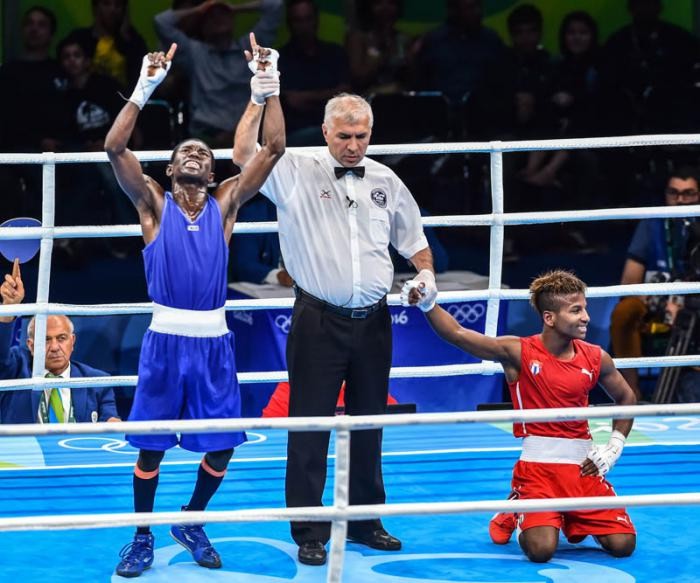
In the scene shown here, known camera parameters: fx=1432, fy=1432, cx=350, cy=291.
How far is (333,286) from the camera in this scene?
186 inches

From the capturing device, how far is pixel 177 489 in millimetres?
5312

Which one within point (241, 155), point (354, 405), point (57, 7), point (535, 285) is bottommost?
point (354, 405)

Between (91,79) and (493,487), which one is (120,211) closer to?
(91,79)

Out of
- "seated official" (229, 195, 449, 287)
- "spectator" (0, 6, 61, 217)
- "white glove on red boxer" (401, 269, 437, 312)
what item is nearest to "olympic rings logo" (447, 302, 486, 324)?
"seated official" (229, 195, 449, 287)

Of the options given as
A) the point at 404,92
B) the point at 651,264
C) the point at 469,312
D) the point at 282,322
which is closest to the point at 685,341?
the point at 651,264

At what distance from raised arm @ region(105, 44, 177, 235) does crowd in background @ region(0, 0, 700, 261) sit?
3916mm

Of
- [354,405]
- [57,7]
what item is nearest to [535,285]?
[354,405]


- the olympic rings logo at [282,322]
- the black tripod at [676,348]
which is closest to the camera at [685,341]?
the black tripod at [676,348]

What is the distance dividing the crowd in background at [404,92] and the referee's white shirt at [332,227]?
149 inches

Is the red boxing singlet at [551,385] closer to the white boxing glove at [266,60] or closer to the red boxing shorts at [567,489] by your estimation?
the red boxing shorts at [567,489]

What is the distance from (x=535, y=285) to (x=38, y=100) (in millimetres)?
4697

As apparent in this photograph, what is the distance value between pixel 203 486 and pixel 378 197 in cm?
113

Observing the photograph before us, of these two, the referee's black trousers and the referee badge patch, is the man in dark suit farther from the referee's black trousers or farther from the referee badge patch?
the referee badge patch

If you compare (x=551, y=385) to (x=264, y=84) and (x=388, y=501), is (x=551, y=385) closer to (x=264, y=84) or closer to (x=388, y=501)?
(x=388, y=501)
